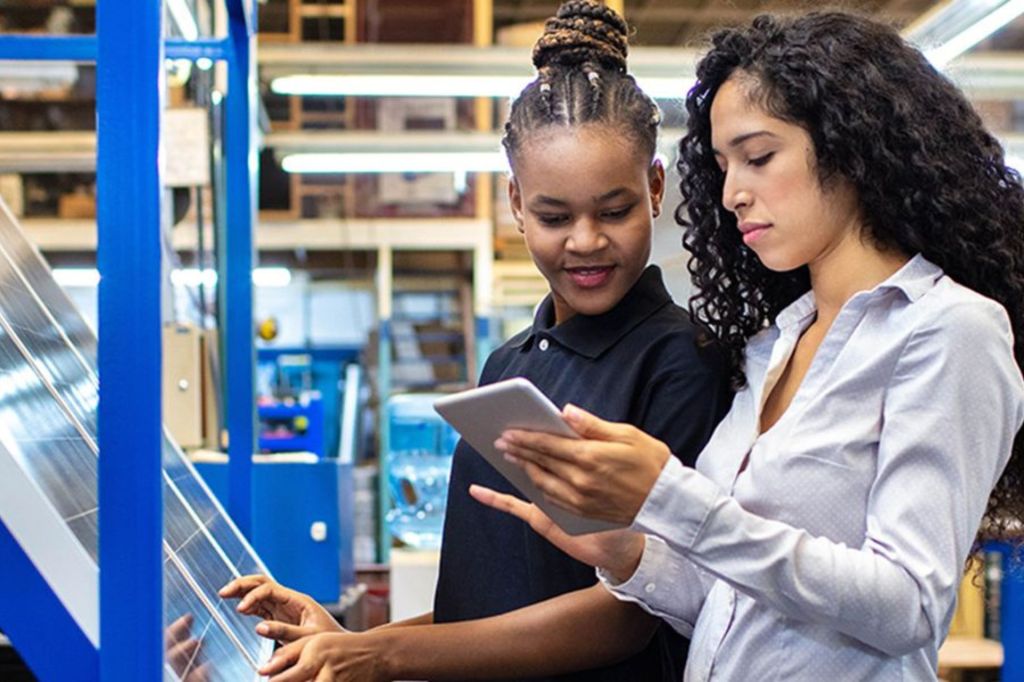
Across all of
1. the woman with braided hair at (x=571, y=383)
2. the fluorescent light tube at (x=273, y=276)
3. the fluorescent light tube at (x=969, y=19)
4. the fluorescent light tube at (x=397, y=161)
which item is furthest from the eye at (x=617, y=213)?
the fluorescent light tube at (x=273, y=276)

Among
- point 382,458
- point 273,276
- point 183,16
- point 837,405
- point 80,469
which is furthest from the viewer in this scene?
point 273,276

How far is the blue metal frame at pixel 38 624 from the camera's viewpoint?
0.90 m

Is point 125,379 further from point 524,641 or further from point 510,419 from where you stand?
point 524,641

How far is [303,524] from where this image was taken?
3346 mm

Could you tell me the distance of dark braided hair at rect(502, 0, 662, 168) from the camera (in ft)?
4.24

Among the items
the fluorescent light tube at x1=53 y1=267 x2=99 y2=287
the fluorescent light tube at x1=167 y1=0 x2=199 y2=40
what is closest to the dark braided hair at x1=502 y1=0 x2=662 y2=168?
the fluorescent light tube at x1=167 y1=0 x2=199 y2=40

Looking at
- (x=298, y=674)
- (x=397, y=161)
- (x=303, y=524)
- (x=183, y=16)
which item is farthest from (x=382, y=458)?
(x=298, y=674)

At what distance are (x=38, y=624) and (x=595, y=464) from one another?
0.46 m

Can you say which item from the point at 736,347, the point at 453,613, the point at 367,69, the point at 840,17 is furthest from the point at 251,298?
the point at 367,69

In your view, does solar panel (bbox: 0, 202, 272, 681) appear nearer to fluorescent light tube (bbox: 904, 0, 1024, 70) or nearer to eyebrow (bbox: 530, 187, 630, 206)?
eyebrow (bbox: 530, 187, 630, 206)

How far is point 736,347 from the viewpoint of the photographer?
50.3 inches

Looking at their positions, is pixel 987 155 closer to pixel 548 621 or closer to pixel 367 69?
pixel 548 621

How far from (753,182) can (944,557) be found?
1.25 ft

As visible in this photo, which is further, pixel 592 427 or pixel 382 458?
pixel 382 458
